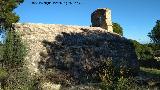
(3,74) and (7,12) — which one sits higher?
(7,12)

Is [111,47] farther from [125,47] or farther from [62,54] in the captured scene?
[62,54]

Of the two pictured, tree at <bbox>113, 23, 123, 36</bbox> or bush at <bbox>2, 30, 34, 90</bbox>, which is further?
tree at <bbox>113, 23, 123, 36</bbox>

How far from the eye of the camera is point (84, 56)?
23.7 metres

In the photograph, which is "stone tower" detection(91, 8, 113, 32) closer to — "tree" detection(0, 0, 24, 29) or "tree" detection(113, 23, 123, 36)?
"tree" detection(0, 0, 24, 29)

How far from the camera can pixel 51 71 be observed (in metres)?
21.9

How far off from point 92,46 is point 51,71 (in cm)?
435

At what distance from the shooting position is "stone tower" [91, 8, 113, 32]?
28.2 m

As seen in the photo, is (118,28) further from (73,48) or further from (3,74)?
(3,74)

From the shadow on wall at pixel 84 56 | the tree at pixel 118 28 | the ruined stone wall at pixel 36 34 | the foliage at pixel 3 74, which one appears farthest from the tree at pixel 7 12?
the foliage at pixel 3 74

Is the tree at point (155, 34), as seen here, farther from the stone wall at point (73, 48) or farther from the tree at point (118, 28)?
the stone wall at point (73, 48)

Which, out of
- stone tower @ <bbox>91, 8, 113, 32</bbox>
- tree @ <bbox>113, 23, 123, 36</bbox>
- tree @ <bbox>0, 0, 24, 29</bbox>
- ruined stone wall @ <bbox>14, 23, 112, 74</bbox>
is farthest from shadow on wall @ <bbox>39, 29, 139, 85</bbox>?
tree @ <bbox>113, 23, 123, 36</bbox>

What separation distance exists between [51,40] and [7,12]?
2425 centimetres

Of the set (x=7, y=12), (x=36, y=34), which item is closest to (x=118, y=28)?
(x=7, y=12)

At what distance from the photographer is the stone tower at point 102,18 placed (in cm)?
2824
